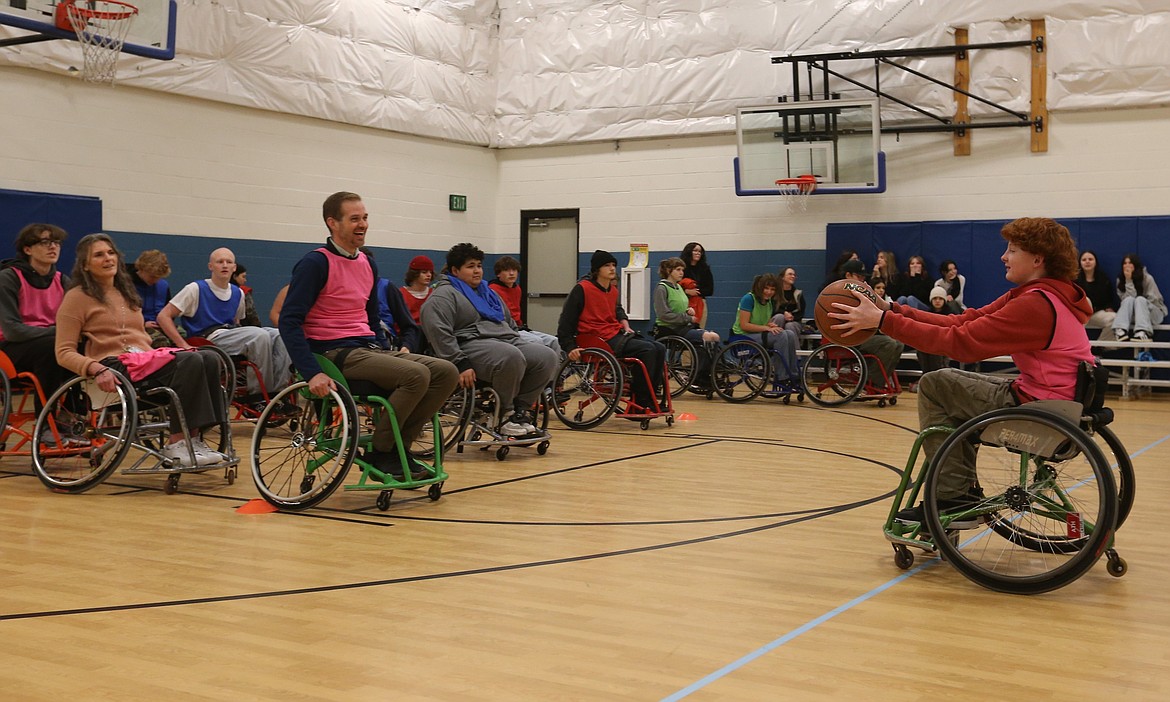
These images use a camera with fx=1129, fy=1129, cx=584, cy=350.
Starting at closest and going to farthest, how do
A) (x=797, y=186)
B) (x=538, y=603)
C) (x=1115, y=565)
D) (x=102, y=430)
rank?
(x=538, y=603) < (x=1115, y=565) < (x=102, y=430) < (x=797, y=186)

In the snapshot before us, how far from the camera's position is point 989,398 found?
319cm

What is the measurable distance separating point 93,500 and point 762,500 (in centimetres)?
261

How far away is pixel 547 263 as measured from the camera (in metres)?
12.8

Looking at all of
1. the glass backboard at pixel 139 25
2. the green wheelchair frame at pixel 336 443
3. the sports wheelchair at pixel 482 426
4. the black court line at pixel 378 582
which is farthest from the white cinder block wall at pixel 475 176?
the black court line at pixel 378 582

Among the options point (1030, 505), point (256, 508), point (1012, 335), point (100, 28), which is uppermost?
point (100, 28)

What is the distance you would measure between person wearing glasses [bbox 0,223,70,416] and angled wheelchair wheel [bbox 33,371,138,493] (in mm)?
230

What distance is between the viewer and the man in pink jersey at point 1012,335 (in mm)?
3109

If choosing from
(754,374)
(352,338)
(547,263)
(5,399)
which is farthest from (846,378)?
(5,399)

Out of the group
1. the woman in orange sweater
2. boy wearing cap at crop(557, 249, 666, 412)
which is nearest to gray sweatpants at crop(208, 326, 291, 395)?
the woman in orange sweater

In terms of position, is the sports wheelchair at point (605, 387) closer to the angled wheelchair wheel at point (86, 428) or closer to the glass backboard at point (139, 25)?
the angled wheelchair wheel at point (86, 428)

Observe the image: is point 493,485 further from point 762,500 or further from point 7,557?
point 7,557

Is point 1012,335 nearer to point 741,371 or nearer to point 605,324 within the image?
point 605,324

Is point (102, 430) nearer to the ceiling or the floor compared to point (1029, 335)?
nearer to the floor

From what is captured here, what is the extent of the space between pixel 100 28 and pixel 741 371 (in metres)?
5.13
